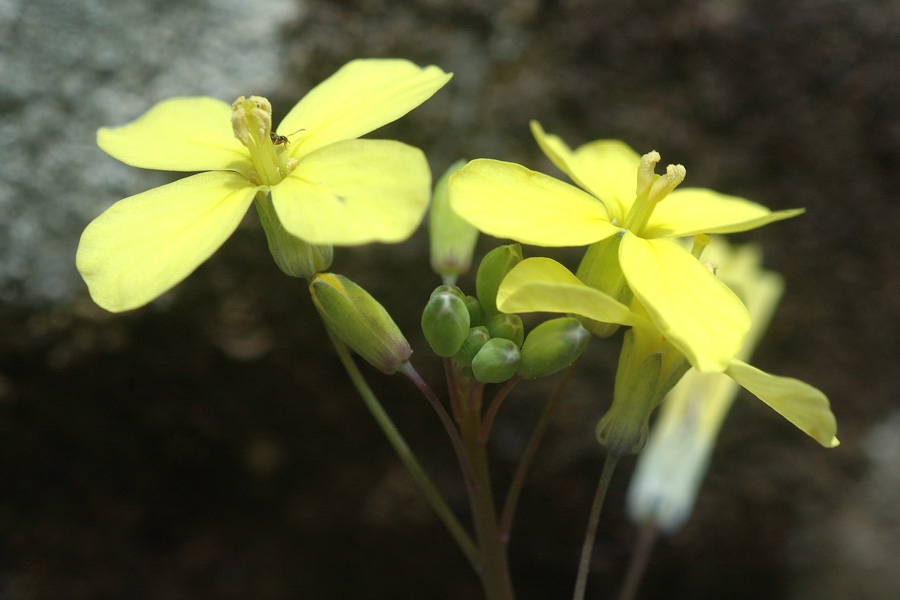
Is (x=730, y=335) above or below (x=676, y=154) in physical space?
above

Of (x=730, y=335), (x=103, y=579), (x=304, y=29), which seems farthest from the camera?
(x=103, y=579)

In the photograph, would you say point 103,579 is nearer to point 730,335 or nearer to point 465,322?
point 465,322

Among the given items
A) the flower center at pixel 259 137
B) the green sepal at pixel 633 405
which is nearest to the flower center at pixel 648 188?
the green sepal at pixel 633 405

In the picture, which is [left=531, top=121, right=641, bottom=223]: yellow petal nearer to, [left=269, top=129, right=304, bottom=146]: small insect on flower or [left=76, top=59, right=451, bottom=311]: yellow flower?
[left=76, top=59, right=451, bottom=311]: yellow flower

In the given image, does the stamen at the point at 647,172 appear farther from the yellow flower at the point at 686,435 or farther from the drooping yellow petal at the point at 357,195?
the yellow flower at the point at 686,435

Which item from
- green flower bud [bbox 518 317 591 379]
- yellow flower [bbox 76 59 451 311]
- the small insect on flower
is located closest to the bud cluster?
green flower bud [bbox 518 317 591 379]

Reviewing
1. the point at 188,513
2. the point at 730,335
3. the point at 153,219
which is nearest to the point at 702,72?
the point at 730,335

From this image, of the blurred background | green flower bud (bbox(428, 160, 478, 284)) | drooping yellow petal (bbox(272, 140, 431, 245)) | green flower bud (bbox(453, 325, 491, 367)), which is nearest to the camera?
drooping yellow petal (bbox(272, 140, 431, 245))
